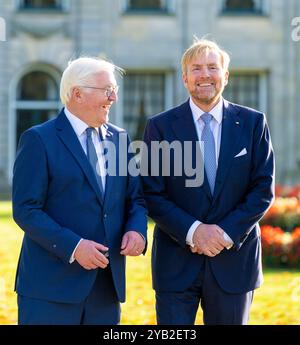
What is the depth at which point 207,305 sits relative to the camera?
18.3 ft

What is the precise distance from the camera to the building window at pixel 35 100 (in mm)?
30312

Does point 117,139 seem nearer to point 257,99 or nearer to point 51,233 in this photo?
point 51,233

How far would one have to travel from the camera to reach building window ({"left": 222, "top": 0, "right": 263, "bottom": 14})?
3161cm

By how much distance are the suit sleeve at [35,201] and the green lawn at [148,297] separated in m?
3.17

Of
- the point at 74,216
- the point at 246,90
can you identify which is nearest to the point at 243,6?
the point at 246,90

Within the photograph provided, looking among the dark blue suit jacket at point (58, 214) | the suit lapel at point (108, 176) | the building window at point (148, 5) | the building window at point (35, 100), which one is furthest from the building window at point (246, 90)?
the dark blue suit jacket at point (58, 214)

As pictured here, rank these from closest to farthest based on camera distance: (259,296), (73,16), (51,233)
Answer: (51,233), (259,296), (73,16)

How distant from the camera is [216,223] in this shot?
552cm

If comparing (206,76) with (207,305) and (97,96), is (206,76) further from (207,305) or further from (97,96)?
(207,305)

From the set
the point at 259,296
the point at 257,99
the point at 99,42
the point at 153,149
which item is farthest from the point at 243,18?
the point at 153,149

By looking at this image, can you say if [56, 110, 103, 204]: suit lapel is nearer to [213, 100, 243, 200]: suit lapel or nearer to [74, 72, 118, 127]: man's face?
[74, 72, 118, 127]: man's face

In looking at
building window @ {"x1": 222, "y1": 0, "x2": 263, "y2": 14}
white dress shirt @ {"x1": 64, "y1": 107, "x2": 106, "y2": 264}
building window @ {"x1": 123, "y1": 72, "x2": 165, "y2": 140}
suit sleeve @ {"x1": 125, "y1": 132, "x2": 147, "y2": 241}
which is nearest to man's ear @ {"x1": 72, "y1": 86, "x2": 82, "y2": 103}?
white dress shirt @ {"x1": 64, "y1": 107, "x2": 106, "y2": 264}

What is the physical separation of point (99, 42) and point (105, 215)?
25.9 metres

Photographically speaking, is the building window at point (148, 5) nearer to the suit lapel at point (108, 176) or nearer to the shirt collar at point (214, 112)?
the shirt collar at point (214, 112)
